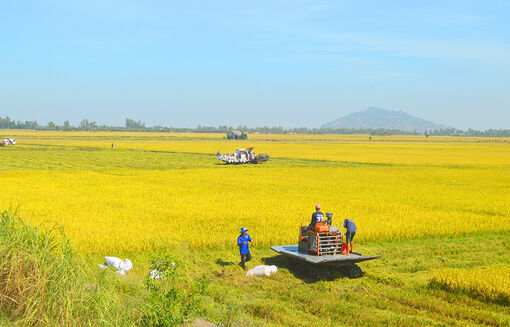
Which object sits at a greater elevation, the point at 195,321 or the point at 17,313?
the point at 17,313

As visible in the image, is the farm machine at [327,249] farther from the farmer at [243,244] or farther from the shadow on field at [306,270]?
the farmer at [243,244]

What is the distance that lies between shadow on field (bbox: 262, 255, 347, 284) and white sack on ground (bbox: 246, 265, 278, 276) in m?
0.70

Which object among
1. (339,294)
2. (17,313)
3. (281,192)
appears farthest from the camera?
(281,192)

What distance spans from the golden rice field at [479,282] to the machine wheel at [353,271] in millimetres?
1812

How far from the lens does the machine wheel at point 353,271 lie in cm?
1279

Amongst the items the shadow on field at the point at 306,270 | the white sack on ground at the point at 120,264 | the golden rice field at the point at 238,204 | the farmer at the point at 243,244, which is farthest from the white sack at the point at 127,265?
the shadow on field at the point at 306,270

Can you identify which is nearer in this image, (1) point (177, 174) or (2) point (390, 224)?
(2) point (390, 224)

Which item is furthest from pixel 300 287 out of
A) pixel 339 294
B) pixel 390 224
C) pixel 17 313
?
pixel 390 224

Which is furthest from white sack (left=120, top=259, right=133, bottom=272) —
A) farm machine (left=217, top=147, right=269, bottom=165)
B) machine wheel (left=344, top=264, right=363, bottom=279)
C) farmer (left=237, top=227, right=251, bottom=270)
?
farm machine (left=217, top=147, right=269, bottom=165)

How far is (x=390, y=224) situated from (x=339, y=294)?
8.48m

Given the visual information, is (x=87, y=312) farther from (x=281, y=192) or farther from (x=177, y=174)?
(x=177, y=174)

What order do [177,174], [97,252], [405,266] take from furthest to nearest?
[177,174]
[97,252]
[405,266]

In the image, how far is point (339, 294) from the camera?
36.9 feet

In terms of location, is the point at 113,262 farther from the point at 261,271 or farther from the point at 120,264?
the point at 261,271
